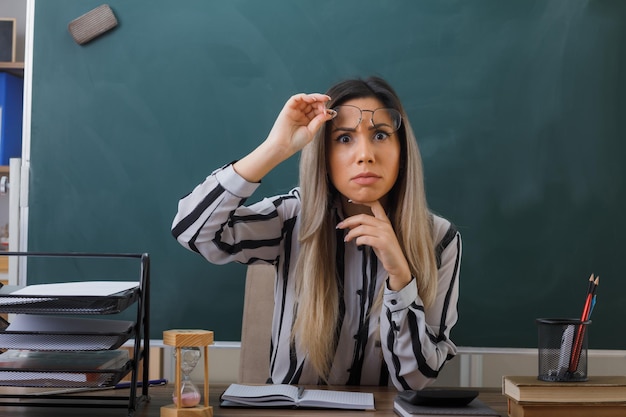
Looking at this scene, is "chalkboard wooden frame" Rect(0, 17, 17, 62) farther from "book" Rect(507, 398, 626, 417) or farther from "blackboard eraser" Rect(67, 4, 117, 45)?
"book" Rect(507, 398, 626, 417)

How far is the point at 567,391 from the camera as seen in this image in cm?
112

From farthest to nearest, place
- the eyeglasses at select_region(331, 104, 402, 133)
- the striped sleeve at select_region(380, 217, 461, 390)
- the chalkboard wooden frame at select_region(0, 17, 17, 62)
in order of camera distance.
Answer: the chalkboard wooden frame at select_region(0, 17, 17, 62) < the eyeglasses at select_region(331, 104, 402, 133) < the striped sleeve at select_region(380, 217, 461, 390)

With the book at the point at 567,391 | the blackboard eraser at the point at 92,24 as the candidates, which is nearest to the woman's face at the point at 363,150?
the book at the point at 567,391

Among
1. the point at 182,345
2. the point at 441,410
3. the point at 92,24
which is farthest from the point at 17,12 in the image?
the point at 441,410

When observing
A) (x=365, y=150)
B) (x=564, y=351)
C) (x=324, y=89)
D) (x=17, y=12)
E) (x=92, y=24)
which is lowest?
(x=564, y=351)

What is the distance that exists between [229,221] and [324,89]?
28.3 inches

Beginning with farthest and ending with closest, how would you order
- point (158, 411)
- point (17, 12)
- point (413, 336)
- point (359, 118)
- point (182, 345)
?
point (17, 12) < point (359, 118) < point (413, 336) < point (158, 411) < point (182, 345)

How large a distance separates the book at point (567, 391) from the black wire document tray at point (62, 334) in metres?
0.63

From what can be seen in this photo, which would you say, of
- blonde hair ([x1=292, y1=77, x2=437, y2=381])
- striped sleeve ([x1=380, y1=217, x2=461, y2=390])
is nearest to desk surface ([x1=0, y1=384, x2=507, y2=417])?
striped sleeve ([x1=380, y1=217, x2=461, y2=390])

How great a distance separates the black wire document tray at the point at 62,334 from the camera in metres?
1.16

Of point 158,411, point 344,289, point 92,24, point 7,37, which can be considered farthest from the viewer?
point 7,37

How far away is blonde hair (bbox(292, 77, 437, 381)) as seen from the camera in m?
1.71

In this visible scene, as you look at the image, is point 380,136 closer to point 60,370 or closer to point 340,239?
point 340,239

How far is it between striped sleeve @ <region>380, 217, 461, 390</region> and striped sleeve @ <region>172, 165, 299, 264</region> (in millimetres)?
381
